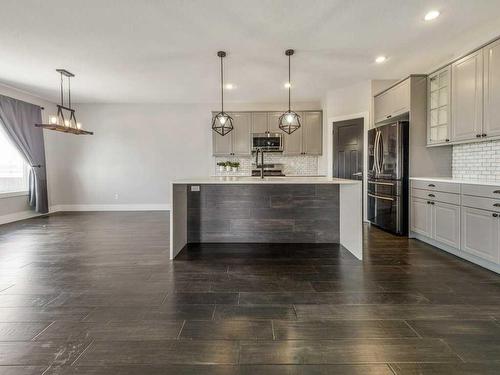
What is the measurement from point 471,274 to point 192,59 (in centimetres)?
431

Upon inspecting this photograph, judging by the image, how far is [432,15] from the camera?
2963 millimetres

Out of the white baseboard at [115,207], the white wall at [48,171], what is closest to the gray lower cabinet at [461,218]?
the white baseboard at [115,207]

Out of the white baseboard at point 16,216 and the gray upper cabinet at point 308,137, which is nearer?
the white baseboard at point 16,216

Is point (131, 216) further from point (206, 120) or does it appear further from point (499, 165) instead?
point (499, 165)

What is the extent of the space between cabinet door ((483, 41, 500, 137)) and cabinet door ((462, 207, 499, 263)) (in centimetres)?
91

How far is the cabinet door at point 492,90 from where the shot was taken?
2936 mm

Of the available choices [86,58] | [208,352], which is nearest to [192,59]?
[86,58]

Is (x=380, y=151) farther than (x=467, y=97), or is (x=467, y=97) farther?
(x=380, y=151)

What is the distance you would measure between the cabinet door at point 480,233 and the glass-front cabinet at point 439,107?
4.01 ft

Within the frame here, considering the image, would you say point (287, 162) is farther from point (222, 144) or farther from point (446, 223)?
point (446, 223)

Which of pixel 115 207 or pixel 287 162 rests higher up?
pixel 287 162

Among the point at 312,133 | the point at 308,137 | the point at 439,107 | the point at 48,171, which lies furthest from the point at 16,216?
the point at 439,107

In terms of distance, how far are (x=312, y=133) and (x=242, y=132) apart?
5.45 ft

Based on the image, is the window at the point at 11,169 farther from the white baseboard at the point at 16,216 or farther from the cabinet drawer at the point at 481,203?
the cabinet drawer at the point at 481,203
